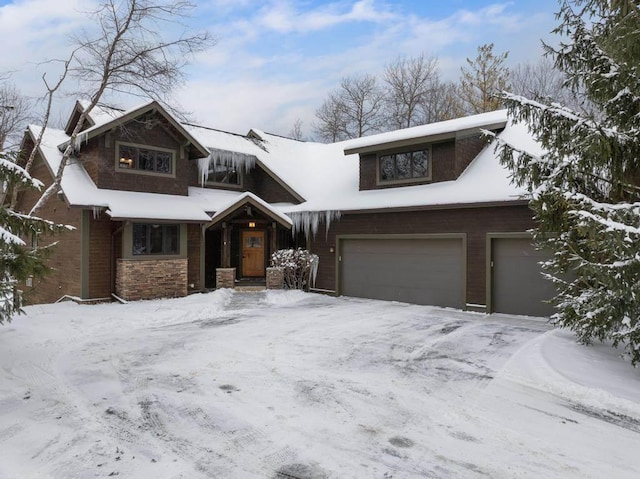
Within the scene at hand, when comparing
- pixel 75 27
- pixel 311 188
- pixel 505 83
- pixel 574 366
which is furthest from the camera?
pixel 505 83

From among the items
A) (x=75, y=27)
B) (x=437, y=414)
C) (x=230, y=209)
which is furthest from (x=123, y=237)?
(x=437, y=414)

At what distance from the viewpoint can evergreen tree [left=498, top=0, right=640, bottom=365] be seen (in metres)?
4.72

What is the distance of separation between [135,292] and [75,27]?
7.41 m

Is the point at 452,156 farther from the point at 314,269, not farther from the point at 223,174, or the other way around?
the point at 223,174

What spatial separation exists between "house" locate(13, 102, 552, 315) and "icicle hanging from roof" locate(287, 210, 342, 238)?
42mm

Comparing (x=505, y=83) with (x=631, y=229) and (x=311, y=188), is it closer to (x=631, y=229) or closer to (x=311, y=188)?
(x=311, y=188)

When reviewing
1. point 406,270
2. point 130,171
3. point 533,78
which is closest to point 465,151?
point 406,270

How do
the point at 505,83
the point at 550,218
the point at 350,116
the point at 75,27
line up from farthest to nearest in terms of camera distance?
1. the point at 350,116
2. the point at 505,83
3. the point at 75,27
4. the point at 550,218

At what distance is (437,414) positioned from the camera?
4301mm

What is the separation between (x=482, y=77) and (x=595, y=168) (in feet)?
60.3

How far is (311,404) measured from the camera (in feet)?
14.8

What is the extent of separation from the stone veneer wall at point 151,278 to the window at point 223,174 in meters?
3.99

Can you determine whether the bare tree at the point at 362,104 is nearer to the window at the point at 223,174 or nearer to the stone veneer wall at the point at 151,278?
the window at the point at 223,174

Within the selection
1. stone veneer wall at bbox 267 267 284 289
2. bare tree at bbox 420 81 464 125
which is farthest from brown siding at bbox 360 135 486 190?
bare tree at bbox 420 81 464 125
